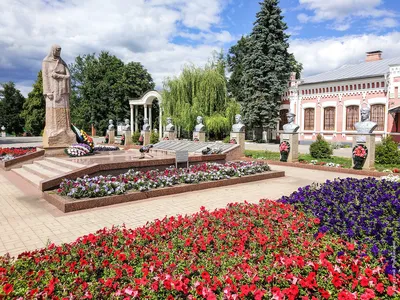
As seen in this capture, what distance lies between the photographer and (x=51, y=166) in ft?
34.9

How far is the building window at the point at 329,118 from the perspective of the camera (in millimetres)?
25891

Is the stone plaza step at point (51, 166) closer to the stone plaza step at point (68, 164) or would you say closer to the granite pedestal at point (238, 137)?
the stone plaza step at point (68, 164)

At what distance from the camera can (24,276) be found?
279cm

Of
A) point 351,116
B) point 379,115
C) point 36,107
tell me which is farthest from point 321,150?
point 36,107

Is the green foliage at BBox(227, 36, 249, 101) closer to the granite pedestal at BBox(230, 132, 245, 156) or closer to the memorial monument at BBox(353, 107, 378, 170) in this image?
the granite pedestal at BBox(230, 132, 245, 156)

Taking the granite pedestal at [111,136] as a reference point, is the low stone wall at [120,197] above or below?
below

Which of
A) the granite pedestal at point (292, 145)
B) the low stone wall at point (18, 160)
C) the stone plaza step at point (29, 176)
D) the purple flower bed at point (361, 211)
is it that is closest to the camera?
the purple flower bed at point (361, 211)

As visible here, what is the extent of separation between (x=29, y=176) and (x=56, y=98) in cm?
415

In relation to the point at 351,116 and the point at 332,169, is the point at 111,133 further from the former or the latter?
the point at 351,116

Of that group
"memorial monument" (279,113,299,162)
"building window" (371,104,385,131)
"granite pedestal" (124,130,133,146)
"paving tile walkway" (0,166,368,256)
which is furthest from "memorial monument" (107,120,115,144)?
"building window" (371,104,385,131)

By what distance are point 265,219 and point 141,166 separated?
17.1 ft

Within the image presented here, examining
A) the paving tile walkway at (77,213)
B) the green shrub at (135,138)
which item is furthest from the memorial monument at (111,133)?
the paving tile walkway at (77,213)

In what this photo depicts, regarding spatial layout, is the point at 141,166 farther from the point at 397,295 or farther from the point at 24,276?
the point at 397,295

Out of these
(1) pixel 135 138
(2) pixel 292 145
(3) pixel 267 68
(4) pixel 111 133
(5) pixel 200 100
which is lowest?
(1) pixel 135 138
